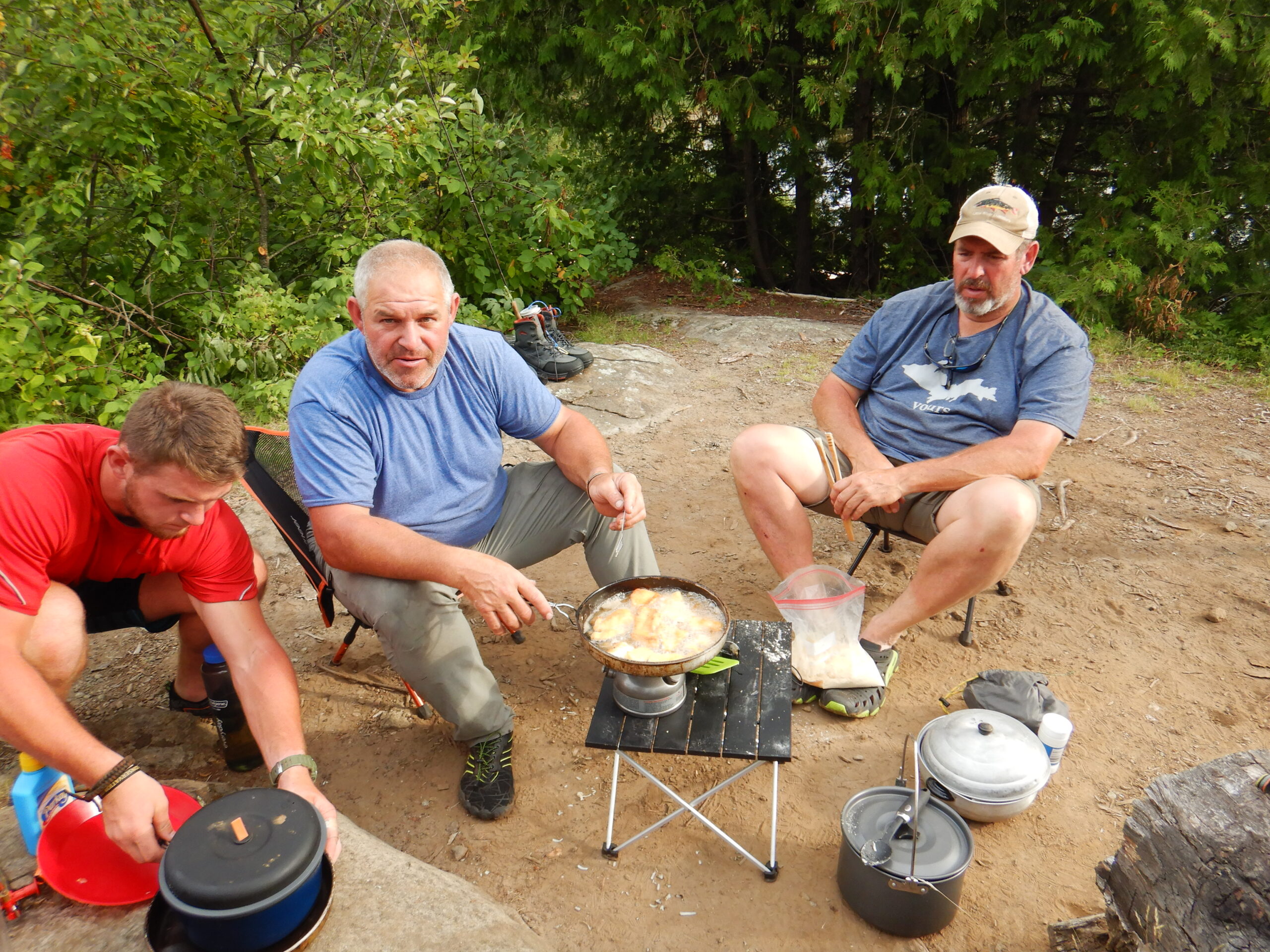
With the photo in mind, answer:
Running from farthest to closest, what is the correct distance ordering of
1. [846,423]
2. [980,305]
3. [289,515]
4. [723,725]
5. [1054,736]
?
[846,423] < [980,305] < [289,515] < [1054,736] < [723,725]

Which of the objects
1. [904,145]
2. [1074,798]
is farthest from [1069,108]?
[1074,798]

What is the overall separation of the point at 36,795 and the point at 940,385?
3046mm

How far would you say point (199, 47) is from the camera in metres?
4.39

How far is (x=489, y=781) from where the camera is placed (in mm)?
2523

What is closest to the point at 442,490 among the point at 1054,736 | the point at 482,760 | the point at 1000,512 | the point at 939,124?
the point at 482,760

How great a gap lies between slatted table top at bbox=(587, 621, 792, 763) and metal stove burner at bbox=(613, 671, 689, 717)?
0.06ft

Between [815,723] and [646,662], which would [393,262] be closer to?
[646,662]

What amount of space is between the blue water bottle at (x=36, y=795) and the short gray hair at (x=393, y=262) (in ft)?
4.91

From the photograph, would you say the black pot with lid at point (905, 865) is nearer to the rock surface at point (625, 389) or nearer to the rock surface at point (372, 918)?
the rock surface at point (372, 918)

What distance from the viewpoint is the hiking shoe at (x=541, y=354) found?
5.88 meters

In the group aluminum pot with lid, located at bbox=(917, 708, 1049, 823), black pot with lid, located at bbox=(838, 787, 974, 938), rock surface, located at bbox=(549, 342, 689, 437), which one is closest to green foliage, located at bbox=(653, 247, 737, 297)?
rock surface, located at bbox=(549, 342, 689, 437)

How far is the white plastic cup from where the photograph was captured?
7.86 feet

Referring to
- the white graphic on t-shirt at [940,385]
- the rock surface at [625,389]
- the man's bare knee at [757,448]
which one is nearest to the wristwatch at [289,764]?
the man's bare knee at [757,448]

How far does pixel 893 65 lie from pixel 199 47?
5.20 m
